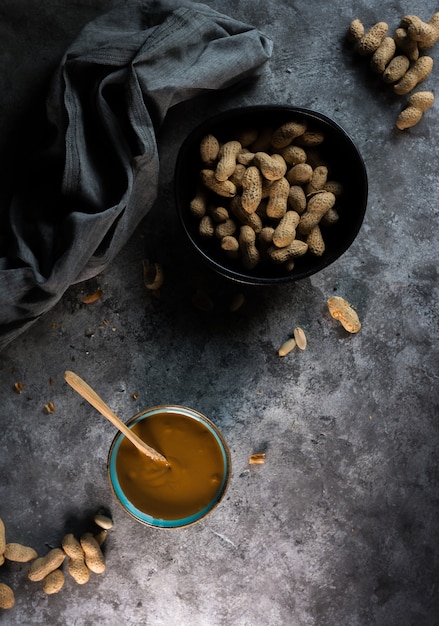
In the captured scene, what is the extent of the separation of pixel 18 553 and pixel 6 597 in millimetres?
82

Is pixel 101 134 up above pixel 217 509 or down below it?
above

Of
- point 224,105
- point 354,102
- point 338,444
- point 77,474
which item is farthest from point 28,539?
point 354,102

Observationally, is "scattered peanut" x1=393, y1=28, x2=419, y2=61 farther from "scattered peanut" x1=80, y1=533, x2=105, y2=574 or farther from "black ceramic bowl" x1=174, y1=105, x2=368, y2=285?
"scattered peanut" x1=80, y1=533, x2=105, y2=574

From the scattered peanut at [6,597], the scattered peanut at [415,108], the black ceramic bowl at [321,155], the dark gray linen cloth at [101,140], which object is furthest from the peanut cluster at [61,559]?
the scattered peanut at [415,108]

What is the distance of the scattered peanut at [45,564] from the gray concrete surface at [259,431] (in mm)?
30

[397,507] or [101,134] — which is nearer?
[101,134]

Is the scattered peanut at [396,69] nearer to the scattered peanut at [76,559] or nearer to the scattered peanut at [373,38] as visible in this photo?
the scattered peanut at [373,38]

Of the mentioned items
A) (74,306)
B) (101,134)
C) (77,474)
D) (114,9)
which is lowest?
(77,474)

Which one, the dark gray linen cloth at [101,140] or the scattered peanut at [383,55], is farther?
the scattered peanut at [383,55]

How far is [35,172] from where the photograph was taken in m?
1.12

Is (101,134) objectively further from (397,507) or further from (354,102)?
(397,507)

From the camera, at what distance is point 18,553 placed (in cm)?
115

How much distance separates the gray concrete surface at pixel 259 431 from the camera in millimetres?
1186

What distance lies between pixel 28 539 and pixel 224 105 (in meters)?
0.82
